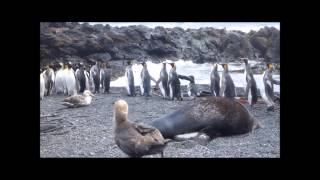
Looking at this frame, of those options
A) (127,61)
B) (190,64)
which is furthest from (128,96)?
(190,64)

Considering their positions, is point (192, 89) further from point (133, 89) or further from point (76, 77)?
point (76, 77)

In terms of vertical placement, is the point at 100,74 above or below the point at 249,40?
below

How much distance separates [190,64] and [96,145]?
1.57 meters

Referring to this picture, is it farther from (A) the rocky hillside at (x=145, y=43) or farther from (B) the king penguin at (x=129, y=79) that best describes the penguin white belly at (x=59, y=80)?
(B) the king penguin at (x=129, y=79)

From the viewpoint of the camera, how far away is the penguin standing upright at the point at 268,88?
21.9 ft

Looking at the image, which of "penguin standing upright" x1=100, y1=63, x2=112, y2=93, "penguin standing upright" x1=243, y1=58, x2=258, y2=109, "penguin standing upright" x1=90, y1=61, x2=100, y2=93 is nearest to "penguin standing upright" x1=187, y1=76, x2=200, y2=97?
"penguin standing upright" x1=243, y1=58, x2=258, y2=109

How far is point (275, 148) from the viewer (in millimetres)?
6543

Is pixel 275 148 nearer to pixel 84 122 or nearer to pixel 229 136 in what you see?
pixel 229 136

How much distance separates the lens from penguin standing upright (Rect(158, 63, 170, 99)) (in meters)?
6.78

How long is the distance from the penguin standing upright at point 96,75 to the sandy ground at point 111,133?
12 cm

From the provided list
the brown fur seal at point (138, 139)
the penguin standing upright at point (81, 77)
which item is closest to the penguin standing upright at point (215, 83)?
the brown fur seal at point (138, 139)

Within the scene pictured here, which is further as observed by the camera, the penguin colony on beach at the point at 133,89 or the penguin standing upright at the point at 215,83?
the penguin standing upright at the point at 215,83

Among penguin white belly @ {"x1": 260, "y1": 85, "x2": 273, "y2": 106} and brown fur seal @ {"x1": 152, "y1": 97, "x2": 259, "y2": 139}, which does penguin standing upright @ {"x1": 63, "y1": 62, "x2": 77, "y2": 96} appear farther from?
penguin white belly @ {"x1": 260, "y1": 85, "x2": 273, "y2": 106}

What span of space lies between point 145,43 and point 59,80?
1.22m
